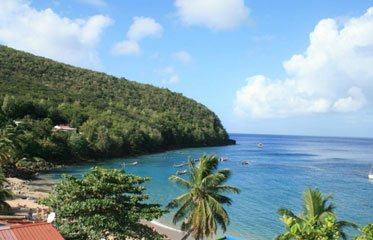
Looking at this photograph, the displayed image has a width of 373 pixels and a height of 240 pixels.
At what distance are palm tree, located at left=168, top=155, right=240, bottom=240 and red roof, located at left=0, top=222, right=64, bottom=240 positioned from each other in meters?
8.46

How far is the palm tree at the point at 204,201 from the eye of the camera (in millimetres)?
23812

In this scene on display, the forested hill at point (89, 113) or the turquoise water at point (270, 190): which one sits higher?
the forested hill at point (89, 113)

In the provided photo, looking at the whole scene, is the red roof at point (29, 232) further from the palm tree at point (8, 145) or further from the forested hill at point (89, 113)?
the forested hill at point (89, 113)

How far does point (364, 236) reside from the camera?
8.98m

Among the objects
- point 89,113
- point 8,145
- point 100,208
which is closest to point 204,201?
point 100,208

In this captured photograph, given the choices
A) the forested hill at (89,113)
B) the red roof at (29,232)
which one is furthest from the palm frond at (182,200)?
the forested hill at (89,113)

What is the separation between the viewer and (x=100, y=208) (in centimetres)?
2008

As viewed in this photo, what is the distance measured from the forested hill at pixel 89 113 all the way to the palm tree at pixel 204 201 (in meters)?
51.7

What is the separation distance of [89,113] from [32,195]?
66209mm

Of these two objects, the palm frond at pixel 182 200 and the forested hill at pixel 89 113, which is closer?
the palm frond at pixel 182 200

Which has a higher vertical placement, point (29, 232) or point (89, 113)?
point (89, 113)

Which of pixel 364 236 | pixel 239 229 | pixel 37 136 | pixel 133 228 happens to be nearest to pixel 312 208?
pixel 133 228

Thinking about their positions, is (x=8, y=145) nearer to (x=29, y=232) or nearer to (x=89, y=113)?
(x=29, y=232)

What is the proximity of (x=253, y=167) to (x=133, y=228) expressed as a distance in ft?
260
